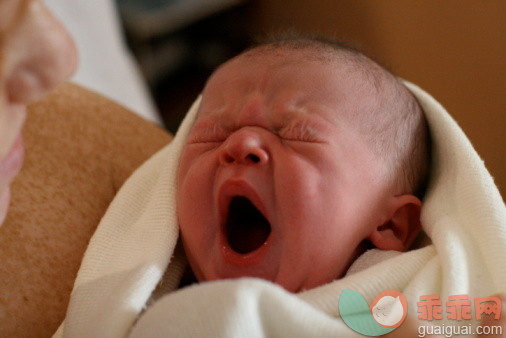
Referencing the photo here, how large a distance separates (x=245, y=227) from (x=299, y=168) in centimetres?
16

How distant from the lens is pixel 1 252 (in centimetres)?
99

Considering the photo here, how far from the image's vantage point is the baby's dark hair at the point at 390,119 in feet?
3.24

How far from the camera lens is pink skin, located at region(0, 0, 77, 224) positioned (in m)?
0.58

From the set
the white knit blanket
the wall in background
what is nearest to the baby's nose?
the white knit blanket

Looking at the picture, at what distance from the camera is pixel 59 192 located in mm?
1110

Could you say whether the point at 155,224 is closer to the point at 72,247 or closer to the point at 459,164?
the point at 72,247

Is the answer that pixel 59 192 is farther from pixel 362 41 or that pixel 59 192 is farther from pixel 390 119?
pixel 362 41

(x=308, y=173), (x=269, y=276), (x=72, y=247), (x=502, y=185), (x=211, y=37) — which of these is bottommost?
(x=211, y=37)

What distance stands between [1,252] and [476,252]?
30.1 inches

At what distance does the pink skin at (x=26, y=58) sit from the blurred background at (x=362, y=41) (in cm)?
91

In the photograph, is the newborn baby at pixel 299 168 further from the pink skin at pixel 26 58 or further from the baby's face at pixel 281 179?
the pink skin at pixel 26 58

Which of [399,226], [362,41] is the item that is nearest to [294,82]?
[399,226]

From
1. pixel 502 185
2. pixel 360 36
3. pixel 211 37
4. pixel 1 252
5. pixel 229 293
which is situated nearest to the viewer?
pixel 229 293

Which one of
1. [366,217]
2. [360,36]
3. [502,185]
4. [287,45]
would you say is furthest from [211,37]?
[366,217]
